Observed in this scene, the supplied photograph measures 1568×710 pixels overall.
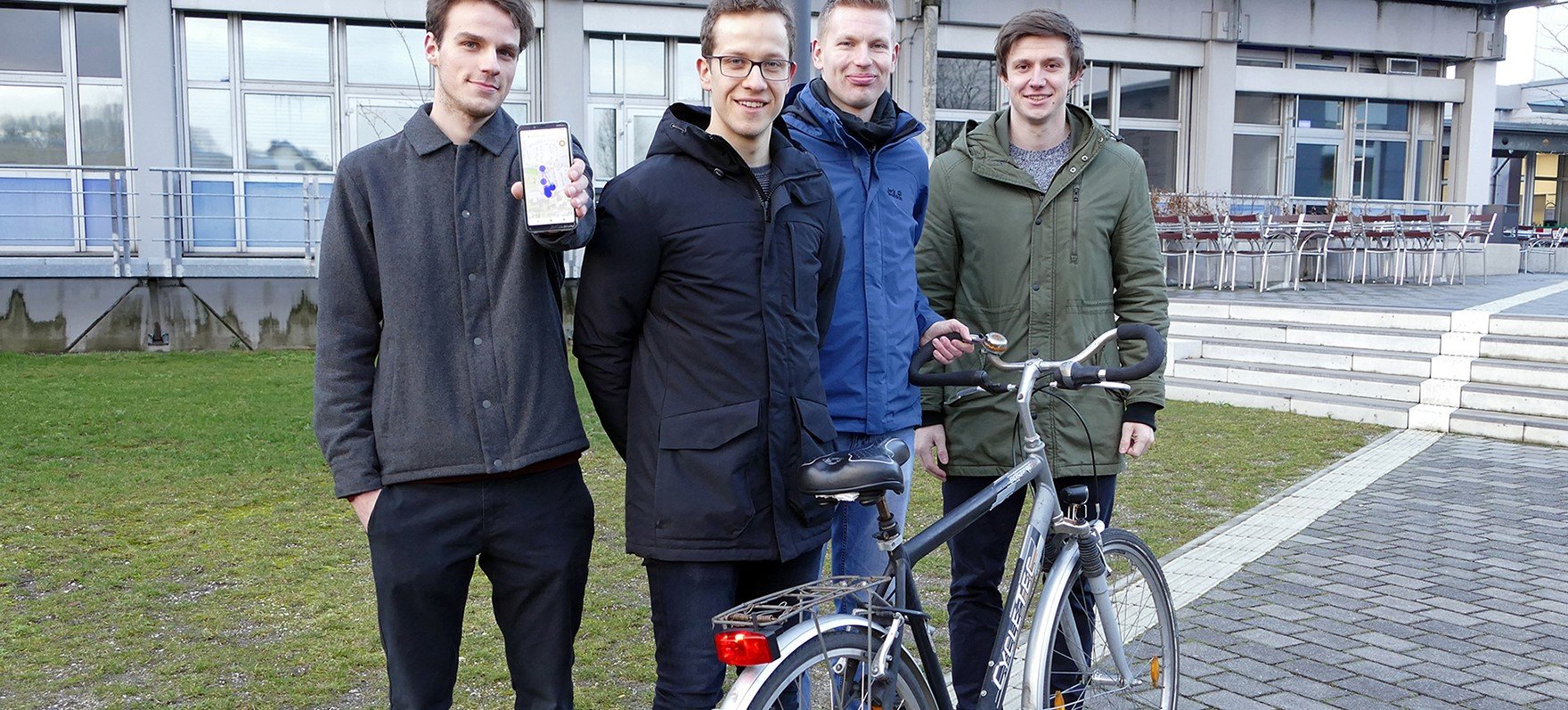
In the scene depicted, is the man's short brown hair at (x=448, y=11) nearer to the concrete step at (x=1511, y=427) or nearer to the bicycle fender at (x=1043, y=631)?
the bicycle fender at (x=1043, y=631)

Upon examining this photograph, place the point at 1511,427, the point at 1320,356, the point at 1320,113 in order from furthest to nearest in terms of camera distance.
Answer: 1. the point at 1320,113
2. the point at 1320,356
3. the point at 1511,427

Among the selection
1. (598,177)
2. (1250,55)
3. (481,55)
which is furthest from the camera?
(1250,55)

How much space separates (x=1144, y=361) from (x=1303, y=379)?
9.46 metres

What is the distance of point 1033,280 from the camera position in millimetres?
3604

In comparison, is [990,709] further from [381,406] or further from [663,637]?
[381,406]

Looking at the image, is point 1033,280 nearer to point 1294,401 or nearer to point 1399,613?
point 1399,613

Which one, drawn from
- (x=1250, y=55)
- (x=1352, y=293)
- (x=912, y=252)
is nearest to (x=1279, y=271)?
(x=1352, y=293)

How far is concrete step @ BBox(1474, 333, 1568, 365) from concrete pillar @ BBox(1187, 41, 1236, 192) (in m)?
13.3

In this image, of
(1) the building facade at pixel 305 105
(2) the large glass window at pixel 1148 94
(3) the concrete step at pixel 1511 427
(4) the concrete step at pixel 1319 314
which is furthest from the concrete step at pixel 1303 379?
(2) the large glass window at pixel 1148 94

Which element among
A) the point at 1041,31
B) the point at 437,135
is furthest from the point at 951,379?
the point at 437,135

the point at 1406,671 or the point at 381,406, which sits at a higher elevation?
the point at 381,406

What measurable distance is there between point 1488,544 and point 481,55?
229 inches

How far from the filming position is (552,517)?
273 cm

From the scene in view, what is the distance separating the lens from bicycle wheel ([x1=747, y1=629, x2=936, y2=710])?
2.33 m
